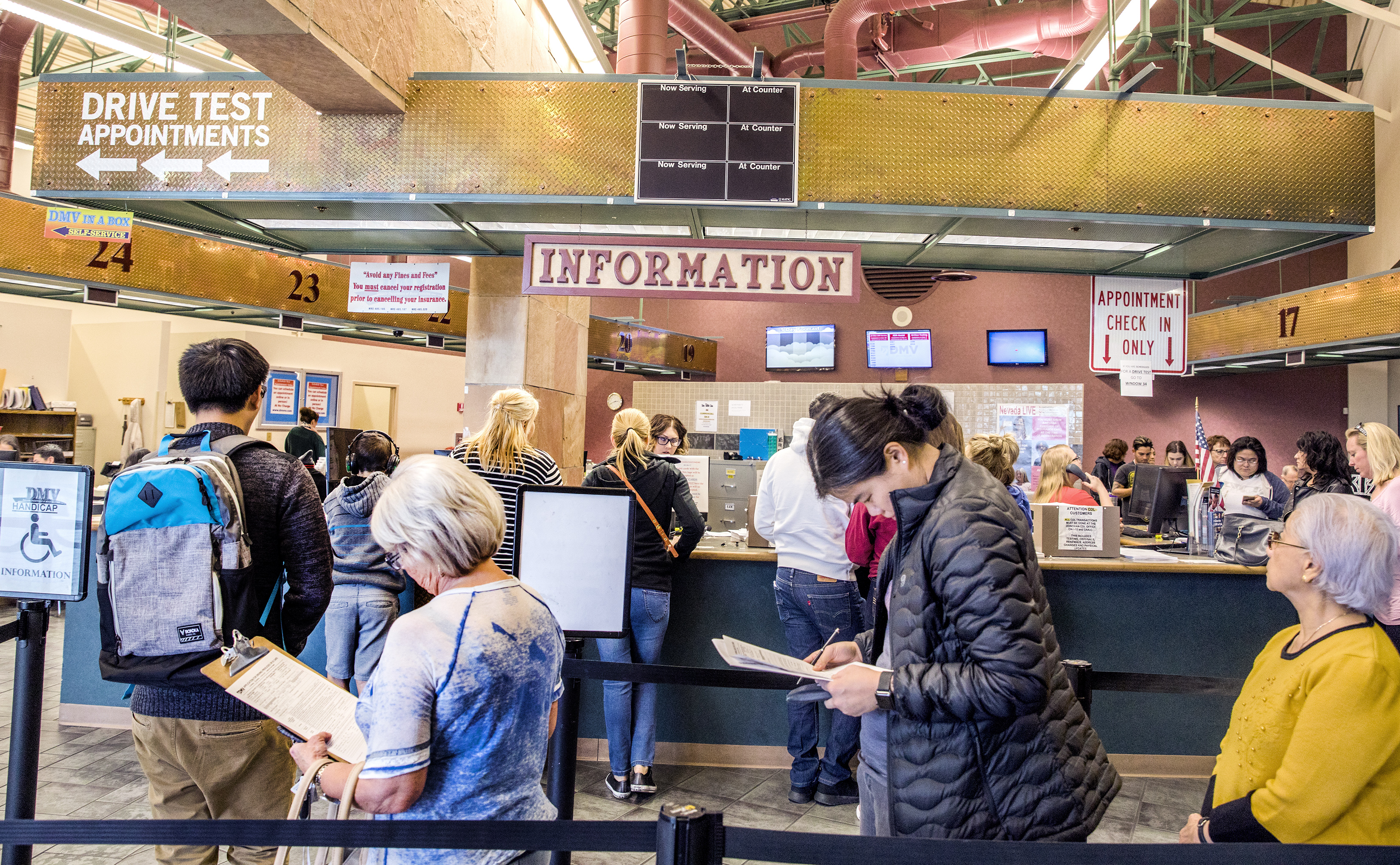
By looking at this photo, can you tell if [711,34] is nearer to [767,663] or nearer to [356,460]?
[356,460]

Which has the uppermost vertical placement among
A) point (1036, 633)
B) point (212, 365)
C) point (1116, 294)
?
point (1116, 294)

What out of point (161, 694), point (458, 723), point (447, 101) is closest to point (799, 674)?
point (458, 723)

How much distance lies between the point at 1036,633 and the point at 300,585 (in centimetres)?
185

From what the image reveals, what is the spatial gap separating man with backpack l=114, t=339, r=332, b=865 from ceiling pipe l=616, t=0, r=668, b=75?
4858 mm

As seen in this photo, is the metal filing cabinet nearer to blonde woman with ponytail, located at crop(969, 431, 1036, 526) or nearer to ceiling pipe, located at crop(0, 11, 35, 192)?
blonde woman with ponytail, located at crop(969, 431, 1036, 526)

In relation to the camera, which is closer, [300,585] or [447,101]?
[300,585]

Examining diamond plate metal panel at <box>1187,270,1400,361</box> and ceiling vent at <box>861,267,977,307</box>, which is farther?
ceiling vent at <box>861,267,977,307</box>

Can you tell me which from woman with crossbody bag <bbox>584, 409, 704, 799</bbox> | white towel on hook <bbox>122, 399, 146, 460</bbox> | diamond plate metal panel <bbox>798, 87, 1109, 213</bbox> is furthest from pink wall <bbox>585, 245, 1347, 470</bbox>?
woman with crossbody bag <bbox>584, 409, 704, 799</bbox>

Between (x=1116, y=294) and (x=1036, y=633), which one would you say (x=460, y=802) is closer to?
(x=1036, y=633)

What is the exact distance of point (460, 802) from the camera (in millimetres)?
1467

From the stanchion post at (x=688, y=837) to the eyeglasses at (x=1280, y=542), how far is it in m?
1.38

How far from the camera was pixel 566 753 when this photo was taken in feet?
8.54

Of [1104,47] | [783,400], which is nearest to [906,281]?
[783,400]

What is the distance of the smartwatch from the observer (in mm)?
1652
